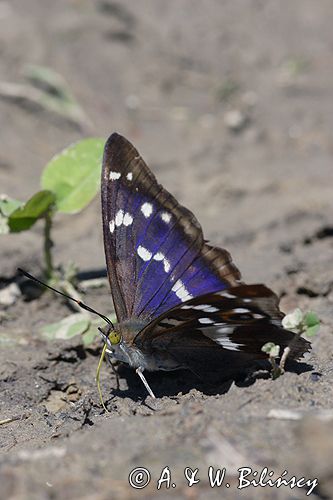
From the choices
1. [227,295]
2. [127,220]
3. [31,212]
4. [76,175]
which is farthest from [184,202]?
[227,295]

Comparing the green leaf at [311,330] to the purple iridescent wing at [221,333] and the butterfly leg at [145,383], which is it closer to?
the purple iridescent wing at [221,333]

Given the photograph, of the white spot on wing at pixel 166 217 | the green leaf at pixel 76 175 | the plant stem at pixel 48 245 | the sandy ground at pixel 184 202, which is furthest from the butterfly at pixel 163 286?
the plant stem at pixel 48 245

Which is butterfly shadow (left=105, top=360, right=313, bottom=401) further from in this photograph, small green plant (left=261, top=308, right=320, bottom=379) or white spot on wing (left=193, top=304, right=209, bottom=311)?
white spot on wing (left=193, top=304, right=209, bottom=311)

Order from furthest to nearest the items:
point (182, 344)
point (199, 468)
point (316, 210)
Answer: point (316, 210), point (182, 344), point (199, 468)

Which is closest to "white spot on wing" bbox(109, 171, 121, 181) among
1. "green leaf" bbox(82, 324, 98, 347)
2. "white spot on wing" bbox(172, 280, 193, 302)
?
"white spot on wing" bbox(172, 280, 193, 302)

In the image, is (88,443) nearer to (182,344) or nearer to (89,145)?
(182,344)

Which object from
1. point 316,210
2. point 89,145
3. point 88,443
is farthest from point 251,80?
point 88,443
